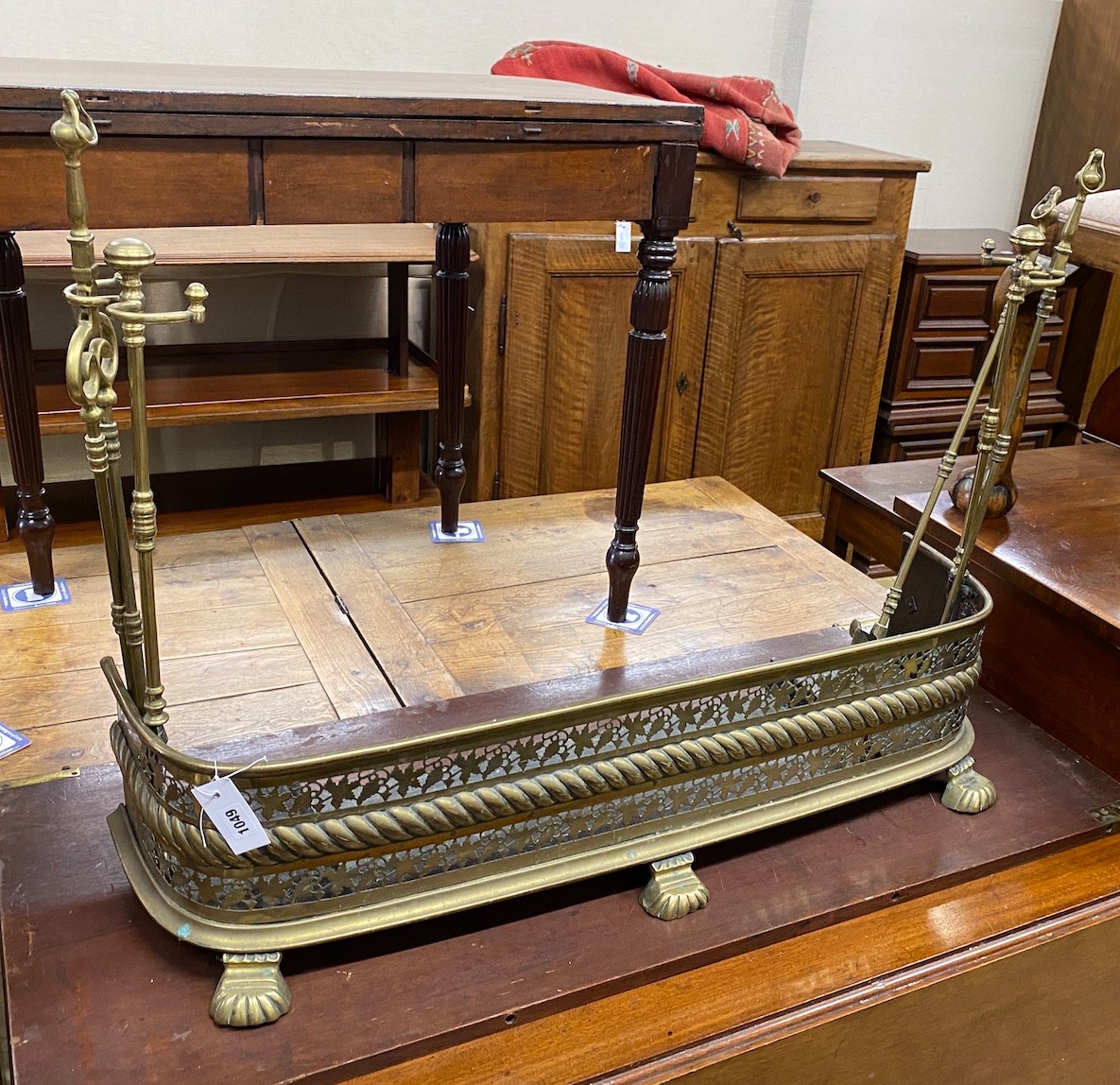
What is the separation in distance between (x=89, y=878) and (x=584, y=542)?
2.84 feet

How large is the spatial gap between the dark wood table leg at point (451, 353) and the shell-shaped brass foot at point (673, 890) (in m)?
0.78

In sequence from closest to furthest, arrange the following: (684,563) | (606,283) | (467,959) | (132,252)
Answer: (132,252) < (467,959) < (684,563) < (606,283)

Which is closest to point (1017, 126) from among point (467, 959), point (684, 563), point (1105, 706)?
point (684, 563)

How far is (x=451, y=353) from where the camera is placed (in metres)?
1.55

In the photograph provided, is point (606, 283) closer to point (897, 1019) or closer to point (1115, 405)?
point (1115, 405)

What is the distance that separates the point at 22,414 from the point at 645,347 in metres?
0.70

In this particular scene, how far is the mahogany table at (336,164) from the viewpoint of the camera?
0.97 m

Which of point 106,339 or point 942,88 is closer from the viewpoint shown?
point 106,339

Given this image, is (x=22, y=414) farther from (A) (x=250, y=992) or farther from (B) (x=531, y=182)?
(A) (x=250, y=992)

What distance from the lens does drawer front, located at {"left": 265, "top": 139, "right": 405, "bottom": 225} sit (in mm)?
1023

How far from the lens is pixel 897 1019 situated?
86 centimetres

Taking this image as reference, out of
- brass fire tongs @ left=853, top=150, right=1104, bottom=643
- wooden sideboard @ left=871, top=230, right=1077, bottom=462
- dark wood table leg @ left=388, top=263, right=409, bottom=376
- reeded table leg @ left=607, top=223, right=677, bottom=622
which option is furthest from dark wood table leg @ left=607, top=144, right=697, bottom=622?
wooden sideboard @ left=871, top=230, right=1077, bottom=462

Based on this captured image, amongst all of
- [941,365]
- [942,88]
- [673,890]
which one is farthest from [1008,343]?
[942,88]

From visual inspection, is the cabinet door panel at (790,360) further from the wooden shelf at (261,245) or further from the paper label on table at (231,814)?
the paper label on table at (231,814)
